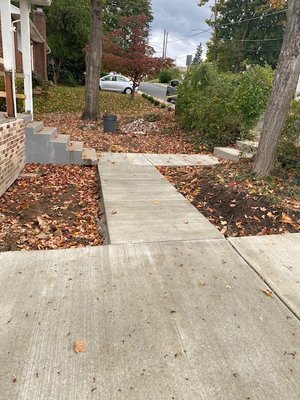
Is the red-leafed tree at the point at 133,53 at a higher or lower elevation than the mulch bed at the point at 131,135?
higher

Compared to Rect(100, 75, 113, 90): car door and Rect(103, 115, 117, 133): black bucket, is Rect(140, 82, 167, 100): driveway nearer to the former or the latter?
Rect(100, 75, 113, 90): car door

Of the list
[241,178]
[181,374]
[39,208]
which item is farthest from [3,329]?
[241,178]

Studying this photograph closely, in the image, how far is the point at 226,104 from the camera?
25.7ft

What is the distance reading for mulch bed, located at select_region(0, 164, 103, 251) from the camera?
317 centimetres

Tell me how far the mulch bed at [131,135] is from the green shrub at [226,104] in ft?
2.13

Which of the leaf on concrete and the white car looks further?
the white car

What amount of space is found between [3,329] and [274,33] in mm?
41199

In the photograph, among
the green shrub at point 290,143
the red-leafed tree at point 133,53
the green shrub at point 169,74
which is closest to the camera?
the green shrub at point 290,143

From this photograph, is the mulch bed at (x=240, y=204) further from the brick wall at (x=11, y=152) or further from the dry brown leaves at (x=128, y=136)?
the dry brown leaves at (x=128, y=136)

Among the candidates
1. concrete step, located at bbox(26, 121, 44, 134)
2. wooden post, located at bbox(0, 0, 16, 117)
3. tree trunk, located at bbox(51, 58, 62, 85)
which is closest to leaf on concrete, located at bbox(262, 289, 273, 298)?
wooden post, located at bbox(0, 0, 16, 117)

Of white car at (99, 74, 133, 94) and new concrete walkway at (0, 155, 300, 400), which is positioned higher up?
white car at (99, 74, 133, 94)

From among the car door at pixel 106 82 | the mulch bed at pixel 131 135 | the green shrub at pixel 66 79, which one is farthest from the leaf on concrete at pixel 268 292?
the car door at pixel 106 82

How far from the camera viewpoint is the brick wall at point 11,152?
415cm

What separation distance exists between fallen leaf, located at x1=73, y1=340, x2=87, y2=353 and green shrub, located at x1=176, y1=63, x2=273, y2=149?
6947 millimetres
